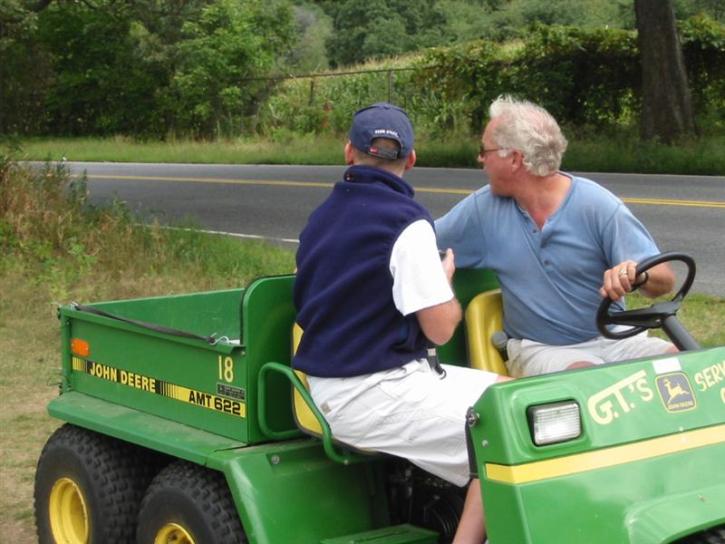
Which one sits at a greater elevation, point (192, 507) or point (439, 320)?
point (439, 320)

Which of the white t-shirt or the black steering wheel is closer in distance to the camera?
the white t-shirt

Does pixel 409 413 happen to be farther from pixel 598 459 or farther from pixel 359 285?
pixel 598 459

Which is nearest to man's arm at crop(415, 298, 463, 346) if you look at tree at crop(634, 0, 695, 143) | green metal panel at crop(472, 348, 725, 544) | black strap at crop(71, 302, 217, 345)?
green metal panel at crop(472, 348, 725, 544)

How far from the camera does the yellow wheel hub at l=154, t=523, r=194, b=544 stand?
12.7 feet

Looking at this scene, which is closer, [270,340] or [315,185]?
[270,340]

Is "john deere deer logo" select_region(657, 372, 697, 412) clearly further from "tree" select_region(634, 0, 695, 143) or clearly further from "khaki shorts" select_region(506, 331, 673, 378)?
"tree" select_region(634, 0, 695, 143)

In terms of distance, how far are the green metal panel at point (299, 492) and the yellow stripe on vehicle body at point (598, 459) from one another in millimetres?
756

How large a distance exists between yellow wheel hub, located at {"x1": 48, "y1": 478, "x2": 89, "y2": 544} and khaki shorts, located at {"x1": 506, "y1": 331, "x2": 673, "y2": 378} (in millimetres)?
1634

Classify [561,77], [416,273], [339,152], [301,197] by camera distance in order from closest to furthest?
[416,273] < [301,197] < [561,77] < [339,152]

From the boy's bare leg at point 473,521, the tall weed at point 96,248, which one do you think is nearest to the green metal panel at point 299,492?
the boy's bare leg at point 473,521

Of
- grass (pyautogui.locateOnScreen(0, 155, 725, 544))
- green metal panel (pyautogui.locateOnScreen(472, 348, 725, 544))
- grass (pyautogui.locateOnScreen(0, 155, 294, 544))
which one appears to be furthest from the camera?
grass (pyautogui.locateOnScreen(0, 155, 294, 544))

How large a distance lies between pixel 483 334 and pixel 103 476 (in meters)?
1.37

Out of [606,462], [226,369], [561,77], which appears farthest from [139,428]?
[561,77]

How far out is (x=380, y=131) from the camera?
11.9 feet
